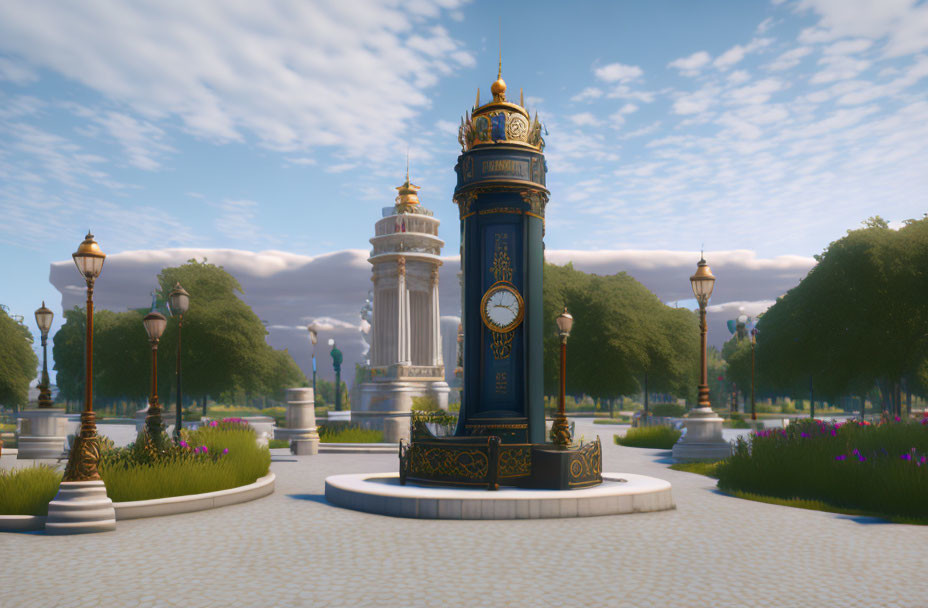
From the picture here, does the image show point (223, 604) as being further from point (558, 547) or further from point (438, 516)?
point (438, 516)

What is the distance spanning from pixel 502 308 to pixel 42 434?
20.1 metres

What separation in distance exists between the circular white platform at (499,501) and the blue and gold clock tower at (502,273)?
2.11 metres

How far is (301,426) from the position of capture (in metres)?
26.3

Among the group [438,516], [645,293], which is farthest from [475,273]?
[645,293]

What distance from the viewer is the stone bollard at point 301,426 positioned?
26.0 metres

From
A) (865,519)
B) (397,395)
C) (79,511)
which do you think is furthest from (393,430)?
(865,519)

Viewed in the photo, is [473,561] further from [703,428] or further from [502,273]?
[703,428]

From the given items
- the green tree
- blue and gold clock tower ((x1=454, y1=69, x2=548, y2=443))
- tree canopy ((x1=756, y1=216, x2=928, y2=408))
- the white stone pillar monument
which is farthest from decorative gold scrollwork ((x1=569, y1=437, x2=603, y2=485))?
the green tree

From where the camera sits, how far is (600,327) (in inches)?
2018

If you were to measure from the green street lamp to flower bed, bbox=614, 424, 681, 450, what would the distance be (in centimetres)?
2245

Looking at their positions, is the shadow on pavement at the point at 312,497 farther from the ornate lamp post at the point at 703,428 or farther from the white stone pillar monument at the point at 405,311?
the white stone pillar monument at the point at 405,311

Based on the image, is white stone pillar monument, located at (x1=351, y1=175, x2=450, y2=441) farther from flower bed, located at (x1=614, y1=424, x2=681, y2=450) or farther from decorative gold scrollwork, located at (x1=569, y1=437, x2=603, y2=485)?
decorative gold scrollwork, located at (x1=569, y1=437, x2=603, y2=485)

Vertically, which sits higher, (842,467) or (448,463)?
(448,463)

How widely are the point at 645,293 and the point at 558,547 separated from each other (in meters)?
48.7
